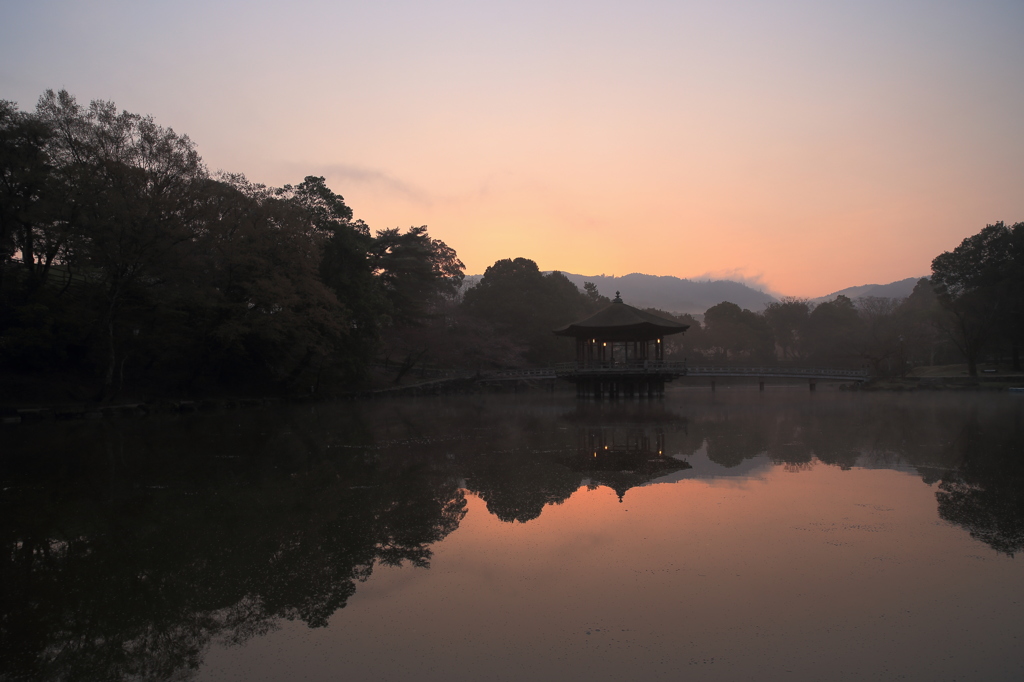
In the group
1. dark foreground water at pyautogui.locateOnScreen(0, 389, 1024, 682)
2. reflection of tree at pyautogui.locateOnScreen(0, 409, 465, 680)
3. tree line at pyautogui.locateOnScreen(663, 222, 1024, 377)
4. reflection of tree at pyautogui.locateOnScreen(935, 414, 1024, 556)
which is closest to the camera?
dark foreground water at pyautogui.locateOnScreen(0, 389, 1024, 682)

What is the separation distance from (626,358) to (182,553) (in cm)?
2792

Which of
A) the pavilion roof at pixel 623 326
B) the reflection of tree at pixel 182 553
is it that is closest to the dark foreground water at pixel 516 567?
the reflection of tree at pixel 182 553

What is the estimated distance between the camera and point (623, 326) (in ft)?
97.9

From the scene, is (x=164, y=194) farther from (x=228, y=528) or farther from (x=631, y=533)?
(x=631, y=533)

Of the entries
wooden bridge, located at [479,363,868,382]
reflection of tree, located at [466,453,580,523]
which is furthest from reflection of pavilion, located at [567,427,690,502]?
wooden bridge, located at [479,363,868,382]

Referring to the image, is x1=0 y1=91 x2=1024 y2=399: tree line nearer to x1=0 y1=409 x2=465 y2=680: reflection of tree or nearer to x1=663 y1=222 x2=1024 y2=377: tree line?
x1=663 y1=222 x2=1024 y2=377: tree line

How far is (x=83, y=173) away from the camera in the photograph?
1823cm

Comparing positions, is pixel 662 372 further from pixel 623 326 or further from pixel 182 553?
pixel 182 553

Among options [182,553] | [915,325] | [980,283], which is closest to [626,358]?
[980,283]

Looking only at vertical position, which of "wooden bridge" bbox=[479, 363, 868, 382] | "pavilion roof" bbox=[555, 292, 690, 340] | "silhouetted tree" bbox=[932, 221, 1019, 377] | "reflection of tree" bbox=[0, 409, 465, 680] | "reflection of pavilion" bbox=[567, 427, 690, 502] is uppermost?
"silhouetted tree" bbox=[932, 221, 1019, 377]

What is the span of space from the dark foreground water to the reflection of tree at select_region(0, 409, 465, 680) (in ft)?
0.09

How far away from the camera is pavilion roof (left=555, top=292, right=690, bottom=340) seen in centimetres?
3002

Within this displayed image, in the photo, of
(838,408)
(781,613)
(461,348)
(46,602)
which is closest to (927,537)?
(781,613)

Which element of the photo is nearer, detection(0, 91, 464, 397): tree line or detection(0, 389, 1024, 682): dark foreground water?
detection(0, 389, 1024, 682): dark foreground water
